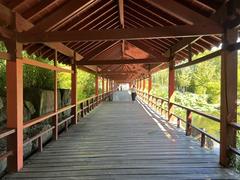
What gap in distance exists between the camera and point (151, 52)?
11.8 meters

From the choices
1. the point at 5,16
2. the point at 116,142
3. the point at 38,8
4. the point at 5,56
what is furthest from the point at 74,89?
the point at 5,16

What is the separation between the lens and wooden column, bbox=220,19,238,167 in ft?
15.7

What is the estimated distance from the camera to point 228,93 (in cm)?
483

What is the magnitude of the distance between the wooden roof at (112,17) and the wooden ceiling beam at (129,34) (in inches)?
7.7

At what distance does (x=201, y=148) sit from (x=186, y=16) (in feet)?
9.45

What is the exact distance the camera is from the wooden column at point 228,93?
480cm

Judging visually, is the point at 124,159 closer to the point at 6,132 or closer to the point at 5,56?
the point at 6,132

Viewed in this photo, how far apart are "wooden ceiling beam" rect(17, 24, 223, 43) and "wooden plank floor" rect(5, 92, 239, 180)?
2143 millimetres

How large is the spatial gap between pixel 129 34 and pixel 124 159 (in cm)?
227

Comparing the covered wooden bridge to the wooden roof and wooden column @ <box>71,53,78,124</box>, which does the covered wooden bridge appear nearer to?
the wooden roof

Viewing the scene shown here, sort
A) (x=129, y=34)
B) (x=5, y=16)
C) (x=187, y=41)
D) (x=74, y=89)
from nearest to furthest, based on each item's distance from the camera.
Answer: (x=5, y=16) → (x=129, y=34) → (x=187, y=41) → (x=74, y=89)


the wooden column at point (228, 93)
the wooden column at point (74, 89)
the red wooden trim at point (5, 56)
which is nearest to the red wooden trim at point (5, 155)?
Answer: the red wooden trim at point (5, 56)

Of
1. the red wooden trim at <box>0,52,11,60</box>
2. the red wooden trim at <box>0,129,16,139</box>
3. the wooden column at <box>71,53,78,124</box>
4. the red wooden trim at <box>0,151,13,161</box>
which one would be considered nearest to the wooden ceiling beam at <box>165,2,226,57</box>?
the wooden column at <box>71,53,78,124</box>

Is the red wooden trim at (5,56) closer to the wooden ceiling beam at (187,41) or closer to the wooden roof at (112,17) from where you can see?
the wooden roof at (112,17)
